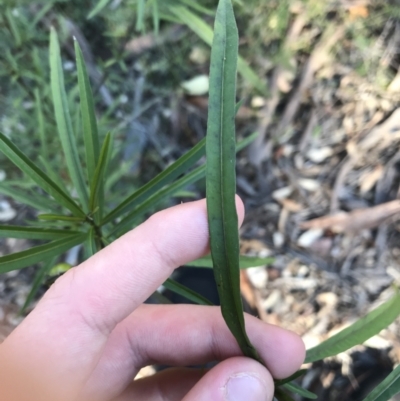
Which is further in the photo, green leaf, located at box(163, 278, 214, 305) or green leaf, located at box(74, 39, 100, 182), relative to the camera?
green leaf, located at box(163, 278, 214, 305)

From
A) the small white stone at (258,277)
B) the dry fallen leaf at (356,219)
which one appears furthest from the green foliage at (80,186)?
the dry fallen leaf at (356,219)

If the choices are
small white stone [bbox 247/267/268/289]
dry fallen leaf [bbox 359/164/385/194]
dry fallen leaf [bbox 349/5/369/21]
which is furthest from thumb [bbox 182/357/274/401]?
dry fallen leaf [bbox 349/5/369/21]

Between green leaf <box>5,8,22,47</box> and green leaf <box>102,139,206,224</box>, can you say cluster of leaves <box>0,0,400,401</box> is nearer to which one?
green leaf <box>102,139,206,224</box>

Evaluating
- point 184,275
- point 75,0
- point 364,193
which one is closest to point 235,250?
point 184,275

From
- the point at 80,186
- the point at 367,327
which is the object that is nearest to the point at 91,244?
the point at 80,186

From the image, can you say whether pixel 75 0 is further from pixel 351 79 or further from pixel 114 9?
pixel 351 79

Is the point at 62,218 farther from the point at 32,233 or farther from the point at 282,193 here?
the point at 282,193
